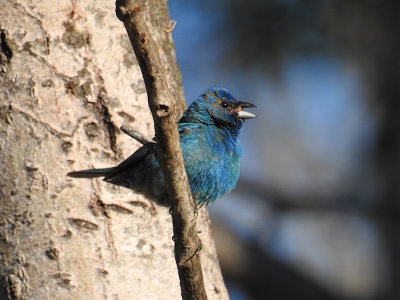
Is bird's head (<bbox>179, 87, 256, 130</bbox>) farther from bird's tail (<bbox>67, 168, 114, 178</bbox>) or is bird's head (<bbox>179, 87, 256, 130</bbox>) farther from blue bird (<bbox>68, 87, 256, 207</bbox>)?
bird's tail (<bbox>67, 168, 114, 178</bbox>)

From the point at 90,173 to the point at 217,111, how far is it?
109cm

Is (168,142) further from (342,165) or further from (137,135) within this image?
(342,165)

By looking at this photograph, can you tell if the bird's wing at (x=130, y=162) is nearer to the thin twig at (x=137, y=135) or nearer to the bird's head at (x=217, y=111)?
the bird's head at (x=217, y=111)

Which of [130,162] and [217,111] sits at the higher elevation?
[217,111]

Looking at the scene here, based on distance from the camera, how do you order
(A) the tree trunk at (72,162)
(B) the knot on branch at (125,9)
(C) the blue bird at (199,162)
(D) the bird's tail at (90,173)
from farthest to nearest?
(C) the blue bird at (199,162)
(D) the bird's tail at (90,173)
(A) the tree trunk at (72,162)
(B) the knot on branch at (125,9)

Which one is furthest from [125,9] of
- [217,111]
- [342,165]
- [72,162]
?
[342,165]

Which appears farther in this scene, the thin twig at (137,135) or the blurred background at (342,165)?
the blurred background at (342,165)

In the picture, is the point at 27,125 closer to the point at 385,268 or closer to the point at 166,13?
the point at 166,13

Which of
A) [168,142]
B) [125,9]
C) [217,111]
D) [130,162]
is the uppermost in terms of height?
[217,111]

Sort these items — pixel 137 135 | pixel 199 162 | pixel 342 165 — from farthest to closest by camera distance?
pixel 342 165, pixel 199 162, pixel 137 135

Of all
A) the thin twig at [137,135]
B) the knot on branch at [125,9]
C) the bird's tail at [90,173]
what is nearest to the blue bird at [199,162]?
the bird's tail at [90,173]

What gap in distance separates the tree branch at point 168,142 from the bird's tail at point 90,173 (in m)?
0.87

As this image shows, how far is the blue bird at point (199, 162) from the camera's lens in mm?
3510

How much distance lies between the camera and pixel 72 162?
329cm
